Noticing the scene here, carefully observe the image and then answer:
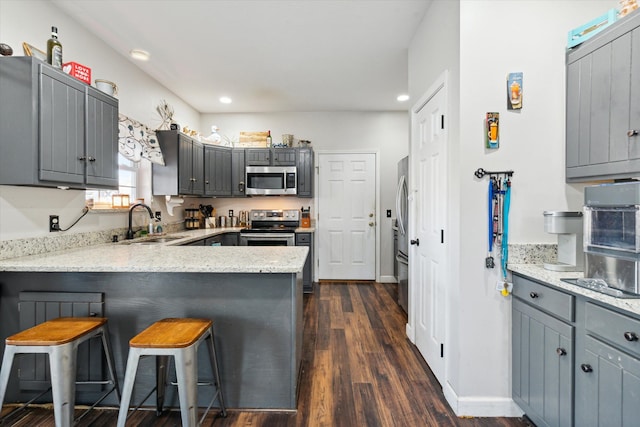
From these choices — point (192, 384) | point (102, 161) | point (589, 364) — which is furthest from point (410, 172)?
point (102, 161)

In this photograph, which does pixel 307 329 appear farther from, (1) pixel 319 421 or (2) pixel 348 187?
(2) pixel 348 187

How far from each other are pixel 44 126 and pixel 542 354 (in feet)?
10.2

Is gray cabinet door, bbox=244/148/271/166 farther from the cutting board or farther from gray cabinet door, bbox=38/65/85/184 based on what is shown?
gray cabinet door, bbox=38/65/85/184

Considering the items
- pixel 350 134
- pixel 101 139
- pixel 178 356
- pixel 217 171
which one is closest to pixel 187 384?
pixel 178 356

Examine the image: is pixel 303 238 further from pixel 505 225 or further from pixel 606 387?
pixel 606 387

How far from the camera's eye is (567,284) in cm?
138

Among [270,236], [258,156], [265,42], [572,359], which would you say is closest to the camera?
[572,359]

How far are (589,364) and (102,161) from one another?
3187mm

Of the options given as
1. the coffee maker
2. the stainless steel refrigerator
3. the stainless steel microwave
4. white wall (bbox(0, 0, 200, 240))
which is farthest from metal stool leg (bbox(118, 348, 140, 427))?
the stainless steel microwave

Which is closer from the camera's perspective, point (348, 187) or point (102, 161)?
point (102, 161)

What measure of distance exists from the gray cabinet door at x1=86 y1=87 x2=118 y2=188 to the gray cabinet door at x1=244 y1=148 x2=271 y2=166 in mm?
2301

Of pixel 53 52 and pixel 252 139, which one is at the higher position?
pixel 252 139

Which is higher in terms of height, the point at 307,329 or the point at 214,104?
the point at 214,104

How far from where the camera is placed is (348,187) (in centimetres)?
497
